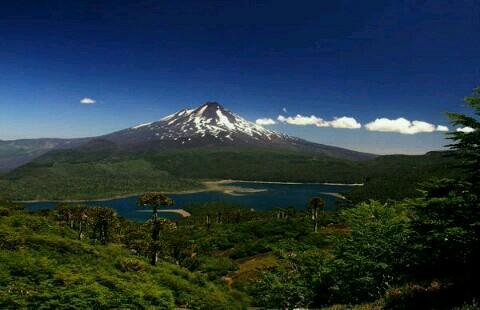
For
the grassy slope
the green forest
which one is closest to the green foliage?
the green forest

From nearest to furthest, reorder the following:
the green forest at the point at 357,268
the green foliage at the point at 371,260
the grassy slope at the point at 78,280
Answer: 1. the green forest at the point at 357,268
2. the green foliage at the point at 371,260
3. the grassy slope at the point at 78,280

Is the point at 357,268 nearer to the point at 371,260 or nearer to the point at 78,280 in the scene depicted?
the point at 371,260

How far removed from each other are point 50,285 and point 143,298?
5292 mm

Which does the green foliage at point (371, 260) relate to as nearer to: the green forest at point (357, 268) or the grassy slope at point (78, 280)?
the green forest at point (357, 268)

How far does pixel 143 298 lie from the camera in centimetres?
2283

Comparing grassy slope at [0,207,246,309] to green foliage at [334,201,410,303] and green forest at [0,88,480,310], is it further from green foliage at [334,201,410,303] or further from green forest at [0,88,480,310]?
green foliage at [334,201,410,303]

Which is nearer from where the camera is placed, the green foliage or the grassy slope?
the green foliage

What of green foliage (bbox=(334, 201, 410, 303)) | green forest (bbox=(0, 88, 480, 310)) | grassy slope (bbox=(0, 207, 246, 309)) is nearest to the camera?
green forest (bbox=(0, 88, 480, 310))

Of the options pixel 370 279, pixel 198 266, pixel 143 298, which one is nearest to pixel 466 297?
pixel 370 279

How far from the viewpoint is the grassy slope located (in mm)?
18531

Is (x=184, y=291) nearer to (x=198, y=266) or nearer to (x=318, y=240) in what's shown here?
(x=198, y=266)

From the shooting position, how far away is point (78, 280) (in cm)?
2152

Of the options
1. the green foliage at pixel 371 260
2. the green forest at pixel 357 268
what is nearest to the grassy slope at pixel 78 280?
the green forest at pixel 357 268

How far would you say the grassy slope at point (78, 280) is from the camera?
1853 cm
